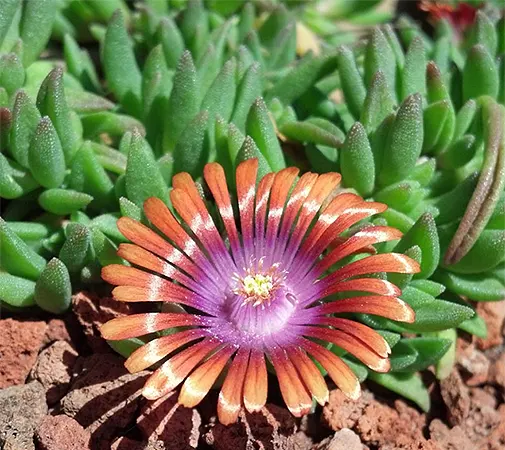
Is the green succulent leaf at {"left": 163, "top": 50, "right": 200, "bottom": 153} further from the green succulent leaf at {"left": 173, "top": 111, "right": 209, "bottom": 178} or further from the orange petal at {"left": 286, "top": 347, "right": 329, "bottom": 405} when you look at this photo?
the orange petal at {"left": 286, "top": 347, "right": 329, "bottom": 405}

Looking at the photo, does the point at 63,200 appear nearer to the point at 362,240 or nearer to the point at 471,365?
the point at 362,240

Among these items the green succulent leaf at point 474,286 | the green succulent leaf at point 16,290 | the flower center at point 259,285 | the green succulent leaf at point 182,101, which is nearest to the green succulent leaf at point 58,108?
the green succulent leaf at point 182,101

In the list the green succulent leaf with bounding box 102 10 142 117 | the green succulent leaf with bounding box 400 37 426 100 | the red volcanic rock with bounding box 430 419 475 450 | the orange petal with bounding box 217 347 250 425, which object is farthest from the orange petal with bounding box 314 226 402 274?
the green succulent leaf with bounding box 102 10 142 117

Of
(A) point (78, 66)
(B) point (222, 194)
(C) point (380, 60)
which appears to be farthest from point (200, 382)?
(A) point (78, 66)

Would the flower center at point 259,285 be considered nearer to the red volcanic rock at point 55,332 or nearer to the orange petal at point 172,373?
the orange petal at point 172,373

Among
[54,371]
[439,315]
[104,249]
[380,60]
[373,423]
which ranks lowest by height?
[373,423]

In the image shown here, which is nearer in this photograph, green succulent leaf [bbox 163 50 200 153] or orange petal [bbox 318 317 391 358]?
orange petal [bbox 318 317 391 358]
